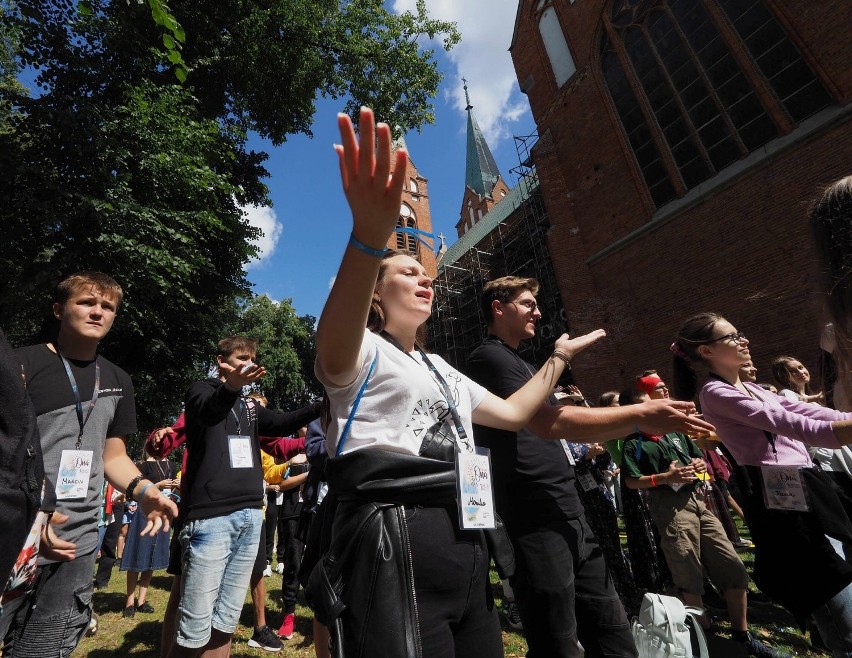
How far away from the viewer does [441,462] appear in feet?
4.24

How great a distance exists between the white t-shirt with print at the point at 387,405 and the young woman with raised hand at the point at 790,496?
1.59 meters

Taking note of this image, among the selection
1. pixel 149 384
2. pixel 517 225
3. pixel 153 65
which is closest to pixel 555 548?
pixel 149 384

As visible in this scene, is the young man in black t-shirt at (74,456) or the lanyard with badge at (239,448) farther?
the lanyard with badge at (239,448)

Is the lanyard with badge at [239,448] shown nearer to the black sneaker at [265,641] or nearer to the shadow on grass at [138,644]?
the black sneaker at [265,641]

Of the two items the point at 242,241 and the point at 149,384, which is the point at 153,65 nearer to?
the point at 242,241

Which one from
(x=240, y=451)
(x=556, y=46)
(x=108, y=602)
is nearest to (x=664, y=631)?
(x=240, y=451)

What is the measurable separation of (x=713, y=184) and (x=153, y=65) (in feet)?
41.0

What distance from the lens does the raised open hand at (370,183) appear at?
99cm

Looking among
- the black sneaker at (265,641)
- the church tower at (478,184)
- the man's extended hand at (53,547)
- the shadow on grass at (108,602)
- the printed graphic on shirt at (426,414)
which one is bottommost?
the black sneaker at (265,641)

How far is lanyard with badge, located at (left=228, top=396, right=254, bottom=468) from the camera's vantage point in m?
2.75

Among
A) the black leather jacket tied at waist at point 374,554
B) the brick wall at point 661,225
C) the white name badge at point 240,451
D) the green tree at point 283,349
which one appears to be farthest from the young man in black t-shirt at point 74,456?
the green tree at point 283,349

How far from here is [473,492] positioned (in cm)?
132

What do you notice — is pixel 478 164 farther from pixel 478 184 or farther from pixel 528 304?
pixel 528 304

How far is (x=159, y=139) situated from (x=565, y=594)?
8964 millimetres
